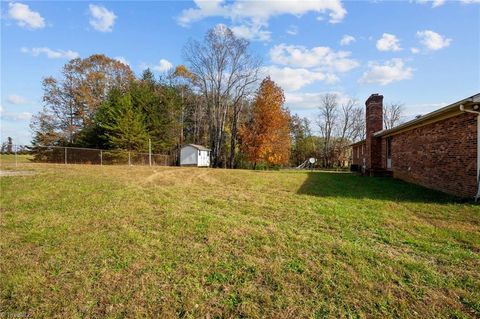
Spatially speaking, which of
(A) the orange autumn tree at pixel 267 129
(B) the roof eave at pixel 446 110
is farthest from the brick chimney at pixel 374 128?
(A) the orange autumn tree at pixel 267 129

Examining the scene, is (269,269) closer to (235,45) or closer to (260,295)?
(260,295)

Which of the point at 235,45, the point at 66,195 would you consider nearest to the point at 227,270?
the point at 66,195

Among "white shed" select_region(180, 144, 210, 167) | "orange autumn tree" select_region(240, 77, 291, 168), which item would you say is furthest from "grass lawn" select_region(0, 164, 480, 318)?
"white shed" select_region(180, 144, 210, 167)

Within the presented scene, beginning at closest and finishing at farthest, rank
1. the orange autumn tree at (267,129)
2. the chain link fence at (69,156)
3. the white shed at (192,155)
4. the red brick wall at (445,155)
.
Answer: the red brick wall at (445,155), the chain link fence at (69,156), the orange autumn tree at (267,129), the white shed at (192,155)

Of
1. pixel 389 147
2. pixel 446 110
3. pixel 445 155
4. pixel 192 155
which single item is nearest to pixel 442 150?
pixel 445 155

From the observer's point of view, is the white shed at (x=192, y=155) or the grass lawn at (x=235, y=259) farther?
the white shed at (x=192, y=155)

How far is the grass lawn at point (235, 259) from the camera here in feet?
9.53

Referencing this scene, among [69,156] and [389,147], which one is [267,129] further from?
[69,156]

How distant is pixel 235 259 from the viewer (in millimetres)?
3838

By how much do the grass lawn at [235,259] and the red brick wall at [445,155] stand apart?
4.88 feet

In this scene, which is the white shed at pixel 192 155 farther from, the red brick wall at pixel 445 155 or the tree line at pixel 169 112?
the red brick wall at pixel 445 155

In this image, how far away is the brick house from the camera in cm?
758

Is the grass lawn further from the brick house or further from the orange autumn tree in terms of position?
the orange autumn tree

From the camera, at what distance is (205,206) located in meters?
6.66
